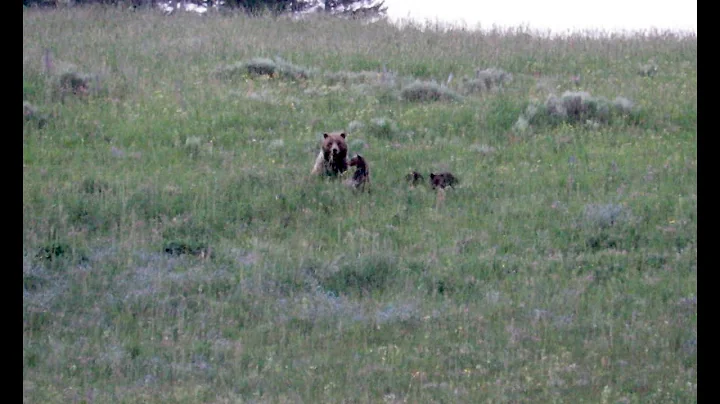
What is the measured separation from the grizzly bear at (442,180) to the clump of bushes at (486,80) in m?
4.95

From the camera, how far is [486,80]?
17.6 meters

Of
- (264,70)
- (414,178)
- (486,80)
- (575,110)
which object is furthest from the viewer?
(264,70)

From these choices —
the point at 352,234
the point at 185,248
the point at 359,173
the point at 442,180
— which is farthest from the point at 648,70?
the point at 185,248

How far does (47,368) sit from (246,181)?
5.52m

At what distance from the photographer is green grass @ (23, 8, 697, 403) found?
7.27 metres

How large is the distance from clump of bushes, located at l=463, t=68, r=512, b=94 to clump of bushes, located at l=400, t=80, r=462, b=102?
539 mm

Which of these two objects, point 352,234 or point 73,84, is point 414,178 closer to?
point 352,234

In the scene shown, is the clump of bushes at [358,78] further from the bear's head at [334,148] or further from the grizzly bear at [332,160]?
the grizzly bear at [332,160]

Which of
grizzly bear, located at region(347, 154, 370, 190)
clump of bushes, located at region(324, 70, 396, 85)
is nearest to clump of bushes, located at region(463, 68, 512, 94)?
clump of bushes, located at region(324, 70, 396, 85)

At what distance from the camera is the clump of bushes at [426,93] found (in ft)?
54.3

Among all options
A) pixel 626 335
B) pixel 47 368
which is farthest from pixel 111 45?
pixel 626 335

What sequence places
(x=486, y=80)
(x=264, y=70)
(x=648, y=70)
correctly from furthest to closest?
(x=648, y=70) → (x=264, y=70) → (x=486, y=80)

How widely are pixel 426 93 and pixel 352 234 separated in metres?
6.52

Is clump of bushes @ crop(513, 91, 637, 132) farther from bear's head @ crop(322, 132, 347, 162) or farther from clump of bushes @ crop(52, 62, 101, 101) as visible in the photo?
clump of bushes @ crop(52, 62, 101, 101)
